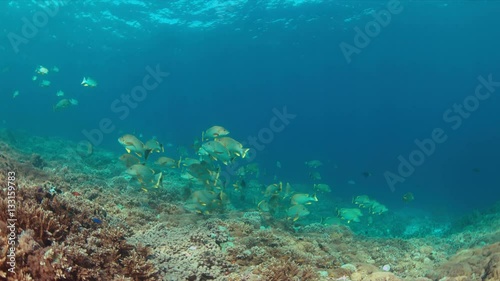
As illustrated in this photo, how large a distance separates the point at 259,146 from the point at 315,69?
17793 millimetres

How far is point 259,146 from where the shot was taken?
198 ft

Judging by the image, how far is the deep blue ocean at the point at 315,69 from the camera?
37.4 m

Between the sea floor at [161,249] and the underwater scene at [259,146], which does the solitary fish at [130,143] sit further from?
the sea floor at [161,249]

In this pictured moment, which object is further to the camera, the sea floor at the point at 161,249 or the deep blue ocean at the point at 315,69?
the deep blue ocean at the point at 315,69

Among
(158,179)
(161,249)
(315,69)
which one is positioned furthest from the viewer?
(315,69)

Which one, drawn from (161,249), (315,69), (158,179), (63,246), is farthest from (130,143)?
(315,69)

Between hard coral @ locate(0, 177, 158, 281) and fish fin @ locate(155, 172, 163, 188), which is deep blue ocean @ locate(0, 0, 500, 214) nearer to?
fish fin @ locate(155, 172, 163, 188)

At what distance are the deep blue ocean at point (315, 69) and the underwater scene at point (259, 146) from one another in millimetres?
420

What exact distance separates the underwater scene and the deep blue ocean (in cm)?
42

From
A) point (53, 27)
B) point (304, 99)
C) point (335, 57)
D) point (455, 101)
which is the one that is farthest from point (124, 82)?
point (455, 101)

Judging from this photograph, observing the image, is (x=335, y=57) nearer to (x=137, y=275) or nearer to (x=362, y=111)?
(x=362, y=111)

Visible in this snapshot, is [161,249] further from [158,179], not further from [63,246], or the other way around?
[158,179]

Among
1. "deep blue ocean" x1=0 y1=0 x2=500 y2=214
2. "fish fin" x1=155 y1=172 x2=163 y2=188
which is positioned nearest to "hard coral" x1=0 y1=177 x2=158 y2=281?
"fish fin" x1=155 y1=172 x2=163 y2=188

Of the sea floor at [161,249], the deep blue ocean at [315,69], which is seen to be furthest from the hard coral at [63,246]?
the deep blue ocean at [315,69]
